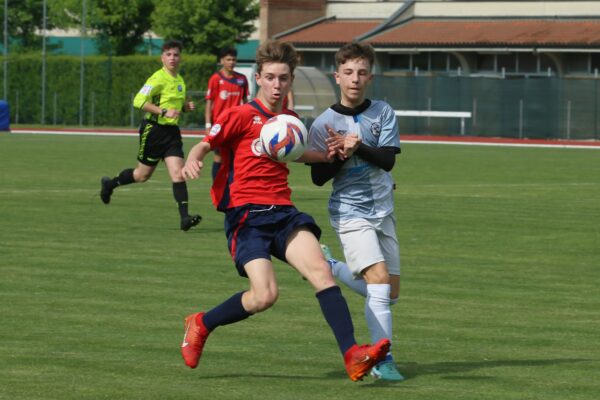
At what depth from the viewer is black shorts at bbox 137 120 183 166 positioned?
18.2 meters

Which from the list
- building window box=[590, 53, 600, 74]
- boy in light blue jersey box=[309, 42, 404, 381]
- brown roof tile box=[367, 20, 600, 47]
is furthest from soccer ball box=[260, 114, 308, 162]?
building window box=[590, 53, 600, 74]

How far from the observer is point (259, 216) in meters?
8.45

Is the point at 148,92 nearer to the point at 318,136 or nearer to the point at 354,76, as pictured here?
the point at 318,136

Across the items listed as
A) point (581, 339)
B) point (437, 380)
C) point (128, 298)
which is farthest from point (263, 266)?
point (128, 298)

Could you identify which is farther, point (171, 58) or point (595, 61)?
point (595, 61)

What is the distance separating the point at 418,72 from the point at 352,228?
53830 mm

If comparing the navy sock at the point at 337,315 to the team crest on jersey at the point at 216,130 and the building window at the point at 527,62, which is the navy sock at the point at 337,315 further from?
the building window at the point at 527,62

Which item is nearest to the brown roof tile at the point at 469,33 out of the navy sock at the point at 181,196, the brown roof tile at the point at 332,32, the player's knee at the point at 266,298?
Answer: the brown roof tile at the point at 332,32

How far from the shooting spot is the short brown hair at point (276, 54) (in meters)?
8.60

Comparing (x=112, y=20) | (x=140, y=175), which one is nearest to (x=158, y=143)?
(x=140, y=175)

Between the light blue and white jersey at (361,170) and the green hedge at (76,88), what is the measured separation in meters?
54.2

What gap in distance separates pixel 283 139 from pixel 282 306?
3.08 metres

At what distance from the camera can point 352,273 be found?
8688 mm

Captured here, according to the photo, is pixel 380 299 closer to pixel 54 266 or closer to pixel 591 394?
pixel 591 394
